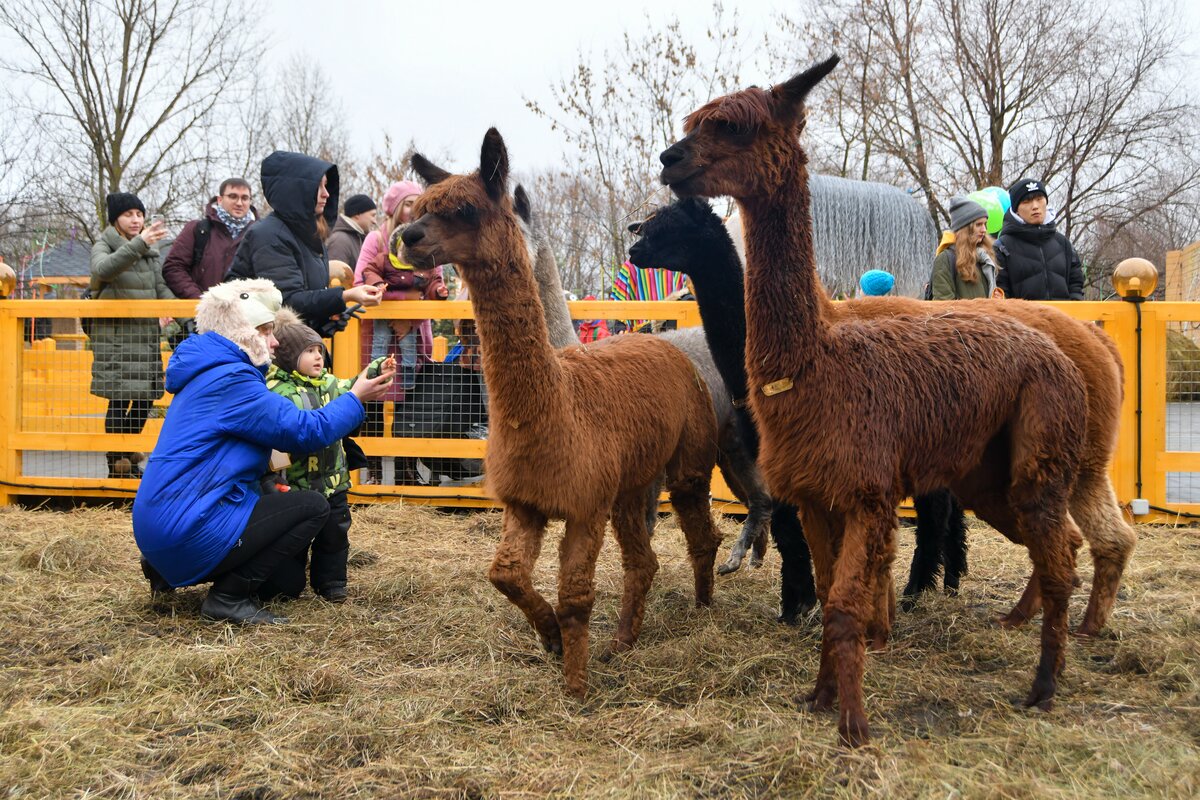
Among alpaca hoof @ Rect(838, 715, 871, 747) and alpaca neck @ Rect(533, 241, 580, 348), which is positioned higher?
alpaca neck @ Rect(533, 241, 580, 348)

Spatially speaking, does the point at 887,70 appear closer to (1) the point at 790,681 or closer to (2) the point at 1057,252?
(2) the point at 1057,252

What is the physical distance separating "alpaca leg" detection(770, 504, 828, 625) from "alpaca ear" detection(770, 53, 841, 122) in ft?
6.00

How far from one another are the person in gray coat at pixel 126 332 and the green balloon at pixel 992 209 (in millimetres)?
5855

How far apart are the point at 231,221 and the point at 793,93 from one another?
4.70m

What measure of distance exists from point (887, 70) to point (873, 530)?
57.4ft

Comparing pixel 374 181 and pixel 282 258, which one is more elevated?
pixel 374 181

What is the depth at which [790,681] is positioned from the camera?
11.1 ft

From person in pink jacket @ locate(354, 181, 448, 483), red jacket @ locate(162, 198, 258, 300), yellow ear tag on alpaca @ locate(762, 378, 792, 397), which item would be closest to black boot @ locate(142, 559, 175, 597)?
person in pink jacket @ locate(354, 181, 448, 483)

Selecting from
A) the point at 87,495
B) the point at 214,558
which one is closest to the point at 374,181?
the point at 87,495

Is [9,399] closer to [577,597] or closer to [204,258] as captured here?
[204,258]

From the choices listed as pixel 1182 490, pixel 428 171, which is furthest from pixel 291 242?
pixel 1182 490

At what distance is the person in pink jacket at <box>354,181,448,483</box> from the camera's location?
650 cm

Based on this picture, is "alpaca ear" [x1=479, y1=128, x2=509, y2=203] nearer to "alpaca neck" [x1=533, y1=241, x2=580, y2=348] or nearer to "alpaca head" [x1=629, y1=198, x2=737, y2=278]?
"alpaca head" [x1=629, y1=198, x2=737, y2=278]

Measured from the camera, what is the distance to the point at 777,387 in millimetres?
2939
